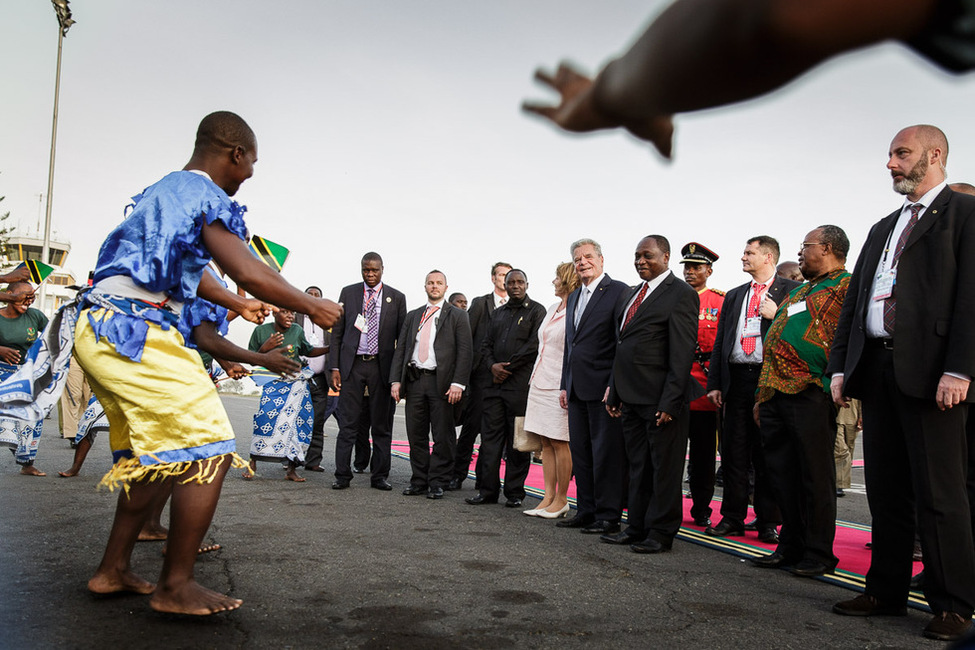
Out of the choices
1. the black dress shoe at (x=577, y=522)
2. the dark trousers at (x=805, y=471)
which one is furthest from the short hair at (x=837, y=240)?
the black dress shoe at (x=577, y=522)

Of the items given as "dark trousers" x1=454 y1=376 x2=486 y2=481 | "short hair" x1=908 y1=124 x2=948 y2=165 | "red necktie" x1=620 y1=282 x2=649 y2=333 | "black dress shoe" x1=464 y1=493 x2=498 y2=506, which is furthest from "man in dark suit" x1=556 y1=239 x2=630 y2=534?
"short hair" x1=908 y1=124 x2=948 y2=165

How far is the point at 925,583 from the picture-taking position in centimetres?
322

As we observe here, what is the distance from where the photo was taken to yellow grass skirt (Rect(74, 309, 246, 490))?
2.89 meters

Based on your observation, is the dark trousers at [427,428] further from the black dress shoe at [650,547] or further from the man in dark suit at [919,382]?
the man in dark suit at [919,382]

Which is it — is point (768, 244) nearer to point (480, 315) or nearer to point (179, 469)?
point (480, 315)

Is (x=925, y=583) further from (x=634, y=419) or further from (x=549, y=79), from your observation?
(x=549, y=79)

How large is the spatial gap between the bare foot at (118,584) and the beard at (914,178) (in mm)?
3775

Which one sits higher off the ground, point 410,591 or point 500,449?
point 500,449

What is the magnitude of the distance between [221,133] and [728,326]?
4.03 metres

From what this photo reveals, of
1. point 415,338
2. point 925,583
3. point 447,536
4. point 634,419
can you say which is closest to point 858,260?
point 925,583

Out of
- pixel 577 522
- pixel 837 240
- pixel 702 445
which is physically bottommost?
pixel 577 522

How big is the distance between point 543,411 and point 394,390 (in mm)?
1790

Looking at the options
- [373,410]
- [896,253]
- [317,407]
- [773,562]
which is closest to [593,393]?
[773,562]

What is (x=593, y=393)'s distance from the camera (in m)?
5.77
